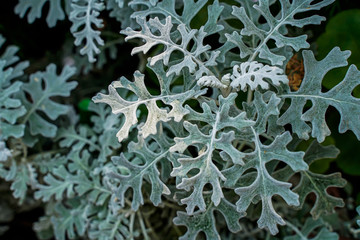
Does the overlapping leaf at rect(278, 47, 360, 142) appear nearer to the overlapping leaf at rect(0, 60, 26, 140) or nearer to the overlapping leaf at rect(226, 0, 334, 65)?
the overlapping leaf at rect(226, 0, 334, 65)

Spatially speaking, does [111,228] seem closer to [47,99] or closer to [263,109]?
[47,99]

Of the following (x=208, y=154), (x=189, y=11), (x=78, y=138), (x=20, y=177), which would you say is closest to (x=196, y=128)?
(x=208, y=154)

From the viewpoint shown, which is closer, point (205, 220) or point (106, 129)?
point (205, 220)

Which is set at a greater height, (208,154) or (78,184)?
(208,154)

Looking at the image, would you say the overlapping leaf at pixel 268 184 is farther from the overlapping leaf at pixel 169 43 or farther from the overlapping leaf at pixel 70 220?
the overlapping leaf at pixel 70 220

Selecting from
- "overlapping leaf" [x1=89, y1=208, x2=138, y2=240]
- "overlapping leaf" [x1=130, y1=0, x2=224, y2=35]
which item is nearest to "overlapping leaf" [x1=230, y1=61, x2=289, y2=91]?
"overlapping leaf" [x1=130, y1=0, x2=224, y2=35]

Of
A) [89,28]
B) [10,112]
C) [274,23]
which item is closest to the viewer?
[274,23]

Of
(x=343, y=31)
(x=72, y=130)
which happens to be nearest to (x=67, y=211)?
(x=72, y=130)
